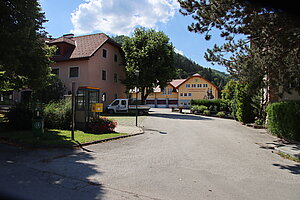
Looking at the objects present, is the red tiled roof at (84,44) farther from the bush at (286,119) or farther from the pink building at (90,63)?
the bush at (286,119)

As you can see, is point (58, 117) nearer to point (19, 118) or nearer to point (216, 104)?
point (19, 118)

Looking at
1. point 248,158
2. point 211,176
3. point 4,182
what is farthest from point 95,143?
point 248,158

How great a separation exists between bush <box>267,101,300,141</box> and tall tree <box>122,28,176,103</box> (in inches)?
783

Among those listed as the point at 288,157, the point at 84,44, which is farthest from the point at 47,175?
the point at 84,44

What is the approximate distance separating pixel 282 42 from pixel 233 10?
2300 mm

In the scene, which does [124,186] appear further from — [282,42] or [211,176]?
[282,42]

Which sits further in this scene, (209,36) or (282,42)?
(209,36)

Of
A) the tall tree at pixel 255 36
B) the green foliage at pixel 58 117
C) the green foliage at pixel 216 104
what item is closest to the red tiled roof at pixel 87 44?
the green foliage at pixel 58 117

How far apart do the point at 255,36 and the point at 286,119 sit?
211 inches

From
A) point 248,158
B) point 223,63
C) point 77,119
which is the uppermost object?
point 223,63

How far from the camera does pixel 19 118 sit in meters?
11.2

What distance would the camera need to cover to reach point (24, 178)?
480 cm

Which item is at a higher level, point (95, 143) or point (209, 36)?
point (209, 36)

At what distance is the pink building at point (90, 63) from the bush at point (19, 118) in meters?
18.3
